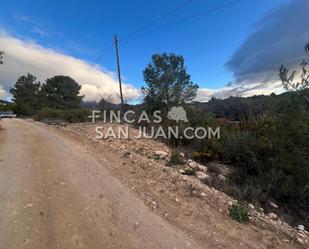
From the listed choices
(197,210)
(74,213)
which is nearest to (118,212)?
(74,213)

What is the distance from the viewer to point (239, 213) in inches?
163

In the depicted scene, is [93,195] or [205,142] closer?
[93,195]

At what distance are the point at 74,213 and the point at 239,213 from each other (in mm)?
2769

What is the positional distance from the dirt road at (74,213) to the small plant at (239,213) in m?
1.15

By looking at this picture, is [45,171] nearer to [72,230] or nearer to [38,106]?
[72,230]

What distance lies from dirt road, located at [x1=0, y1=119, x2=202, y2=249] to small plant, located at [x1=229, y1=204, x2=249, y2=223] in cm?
115

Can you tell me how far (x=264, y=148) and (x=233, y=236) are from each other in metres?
4.44

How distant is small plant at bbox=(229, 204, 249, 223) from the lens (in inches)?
159

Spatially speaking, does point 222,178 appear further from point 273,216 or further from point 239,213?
point 239,213

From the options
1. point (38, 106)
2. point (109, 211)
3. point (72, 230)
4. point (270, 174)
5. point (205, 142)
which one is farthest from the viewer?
point (38, 106)

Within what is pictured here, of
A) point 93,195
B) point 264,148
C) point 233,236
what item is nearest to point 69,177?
point 93,195

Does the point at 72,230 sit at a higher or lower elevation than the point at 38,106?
lower

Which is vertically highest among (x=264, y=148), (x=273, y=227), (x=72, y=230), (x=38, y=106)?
(x=38, y=106)

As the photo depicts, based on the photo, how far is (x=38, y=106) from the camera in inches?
2090
